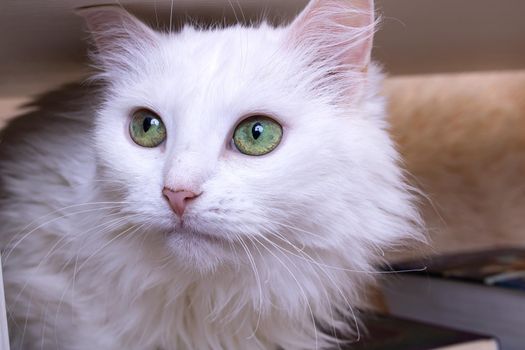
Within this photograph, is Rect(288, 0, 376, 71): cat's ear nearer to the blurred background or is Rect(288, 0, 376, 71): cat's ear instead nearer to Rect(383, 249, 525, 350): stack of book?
the blurred background

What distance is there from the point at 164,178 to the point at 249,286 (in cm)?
21

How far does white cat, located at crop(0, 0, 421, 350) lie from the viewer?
81cm

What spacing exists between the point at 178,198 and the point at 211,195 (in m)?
0.04

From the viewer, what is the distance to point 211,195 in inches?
30.2

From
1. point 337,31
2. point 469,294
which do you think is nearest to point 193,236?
point 337,31

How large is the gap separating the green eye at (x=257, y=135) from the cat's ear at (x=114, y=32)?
20 cm

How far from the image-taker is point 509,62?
5.11ft

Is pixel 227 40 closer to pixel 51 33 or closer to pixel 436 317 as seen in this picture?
pixel 51 33

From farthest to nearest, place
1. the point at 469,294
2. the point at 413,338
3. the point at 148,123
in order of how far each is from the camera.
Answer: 1. the point at 469,294
2. the point at 413,338
3. the point at 148,123

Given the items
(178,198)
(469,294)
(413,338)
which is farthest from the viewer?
(469,294)

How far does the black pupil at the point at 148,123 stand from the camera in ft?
2.89

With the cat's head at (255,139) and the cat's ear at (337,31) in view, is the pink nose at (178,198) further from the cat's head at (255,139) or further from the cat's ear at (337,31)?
the cat's ear at (337,31)

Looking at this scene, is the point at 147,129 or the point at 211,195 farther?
the point at 147,129

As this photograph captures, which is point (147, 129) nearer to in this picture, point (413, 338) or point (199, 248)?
point (199, 248)
